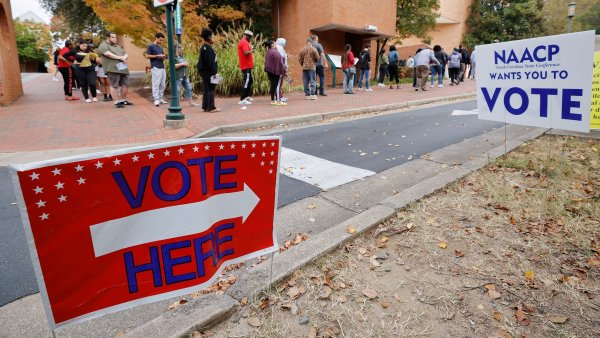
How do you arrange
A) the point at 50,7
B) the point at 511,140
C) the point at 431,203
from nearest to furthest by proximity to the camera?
the point at 431,203, the point at 511,140, the point at 50,7

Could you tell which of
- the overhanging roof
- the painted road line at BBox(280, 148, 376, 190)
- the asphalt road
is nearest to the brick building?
the asphalt road

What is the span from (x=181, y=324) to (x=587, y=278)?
2878mm

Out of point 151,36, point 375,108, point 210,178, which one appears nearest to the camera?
point 210,178

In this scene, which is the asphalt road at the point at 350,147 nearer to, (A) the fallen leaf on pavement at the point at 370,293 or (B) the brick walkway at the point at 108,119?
(B) the brick walkway at the point at 108,119

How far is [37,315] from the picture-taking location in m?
2.44

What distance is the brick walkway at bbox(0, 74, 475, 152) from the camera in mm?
6887

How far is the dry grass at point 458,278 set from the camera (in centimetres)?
232

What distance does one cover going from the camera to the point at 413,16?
83.7 feet

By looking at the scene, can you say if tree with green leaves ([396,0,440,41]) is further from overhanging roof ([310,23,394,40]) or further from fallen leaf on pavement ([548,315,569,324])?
fallen leaf on pavement ([548,315,569,324])

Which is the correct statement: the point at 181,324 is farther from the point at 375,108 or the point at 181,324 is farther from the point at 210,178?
the point at 375,108

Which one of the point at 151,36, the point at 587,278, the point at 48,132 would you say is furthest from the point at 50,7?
the point at 587,278

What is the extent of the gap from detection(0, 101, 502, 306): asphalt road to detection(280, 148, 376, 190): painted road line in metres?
0.15

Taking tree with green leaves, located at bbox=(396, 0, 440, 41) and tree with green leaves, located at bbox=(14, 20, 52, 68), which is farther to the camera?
tree with green leaves, located at bbox=(14, 20, 52, 68)

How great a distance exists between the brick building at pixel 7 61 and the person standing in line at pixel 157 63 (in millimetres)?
4540
